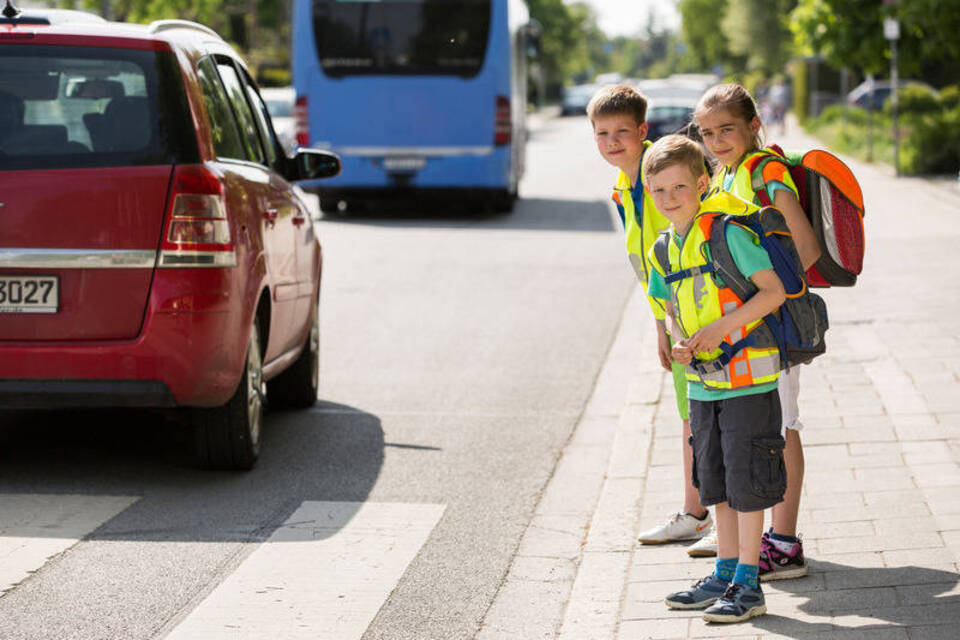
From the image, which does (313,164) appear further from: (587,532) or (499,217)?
(499,217)

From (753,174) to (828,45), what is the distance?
77.3 feet

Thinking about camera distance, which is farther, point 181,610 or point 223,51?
point 223,51

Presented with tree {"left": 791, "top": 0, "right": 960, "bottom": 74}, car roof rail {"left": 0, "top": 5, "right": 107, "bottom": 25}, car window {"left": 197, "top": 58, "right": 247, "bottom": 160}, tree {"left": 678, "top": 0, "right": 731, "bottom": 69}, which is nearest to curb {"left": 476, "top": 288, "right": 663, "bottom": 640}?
car window {"left": 197, "top": 58, "right": 247, "bottom": 160}

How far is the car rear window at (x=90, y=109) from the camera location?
21.1 ft

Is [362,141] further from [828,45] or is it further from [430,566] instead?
[430,566]

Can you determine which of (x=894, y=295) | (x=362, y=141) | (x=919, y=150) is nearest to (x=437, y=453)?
(x=894, y=295)

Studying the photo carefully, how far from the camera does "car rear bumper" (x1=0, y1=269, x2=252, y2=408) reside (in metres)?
6.37

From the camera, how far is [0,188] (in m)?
6.34

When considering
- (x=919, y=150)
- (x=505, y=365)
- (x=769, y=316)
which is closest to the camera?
(x=769, y=316)

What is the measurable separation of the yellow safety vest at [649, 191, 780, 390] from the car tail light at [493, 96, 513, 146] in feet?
53.6

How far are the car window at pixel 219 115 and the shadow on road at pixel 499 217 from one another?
40.3 ft

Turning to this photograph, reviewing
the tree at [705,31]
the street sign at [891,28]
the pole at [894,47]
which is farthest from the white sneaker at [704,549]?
the tree at [705,31]

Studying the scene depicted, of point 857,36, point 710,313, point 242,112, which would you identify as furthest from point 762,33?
point 710,313

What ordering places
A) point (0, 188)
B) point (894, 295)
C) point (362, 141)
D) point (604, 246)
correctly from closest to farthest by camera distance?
point (0, 188) < point (894, 295) < point (604, 246) < point (362, 141)
